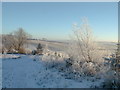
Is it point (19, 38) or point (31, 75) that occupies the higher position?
point (19, 38)

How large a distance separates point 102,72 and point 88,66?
36.4 inches

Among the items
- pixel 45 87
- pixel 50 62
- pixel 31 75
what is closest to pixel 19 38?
pixel 50 62

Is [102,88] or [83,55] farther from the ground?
[83,55]

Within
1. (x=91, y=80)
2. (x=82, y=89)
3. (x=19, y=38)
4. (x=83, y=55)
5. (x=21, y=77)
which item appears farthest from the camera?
(x=19, y=38)

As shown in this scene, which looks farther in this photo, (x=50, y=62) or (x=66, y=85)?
(x=50, y=62)

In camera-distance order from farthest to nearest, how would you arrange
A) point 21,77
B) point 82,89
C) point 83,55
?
1. point 83,55
2. point 21,77
3. point 82,89

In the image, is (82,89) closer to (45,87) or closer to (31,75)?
(45,87)

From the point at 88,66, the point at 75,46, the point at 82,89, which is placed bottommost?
the point at 82,89

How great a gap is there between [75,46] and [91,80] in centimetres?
462

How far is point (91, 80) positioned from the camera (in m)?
10.5

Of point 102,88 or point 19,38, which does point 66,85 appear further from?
point 19,38

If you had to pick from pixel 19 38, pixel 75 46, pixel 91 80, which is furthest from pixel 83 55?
pixel 19 38

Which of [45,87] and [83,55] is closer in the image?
[45,87]

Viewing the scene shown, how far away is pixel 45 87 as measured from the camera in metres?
9.43
